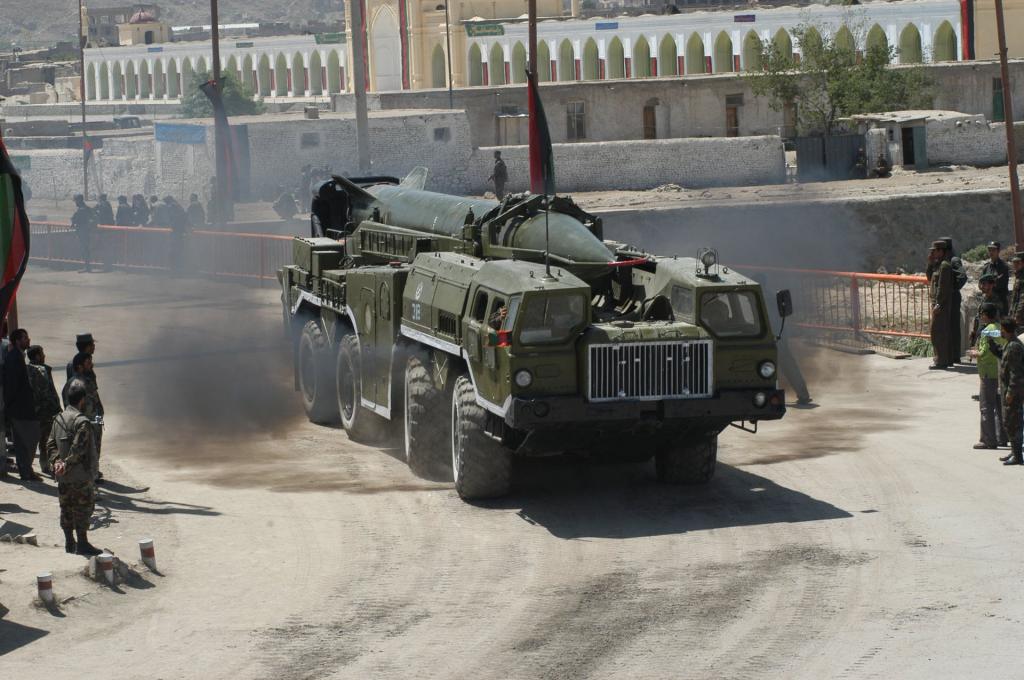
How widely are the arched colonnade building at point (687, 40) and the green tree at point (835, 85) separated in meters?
13.3

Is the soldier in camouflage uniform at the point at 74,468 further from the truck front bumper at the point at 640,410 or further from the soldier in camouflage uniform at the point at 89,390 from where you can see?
the truck front bumper at the point at 640,410

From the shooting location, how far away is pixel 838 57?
2116 inches

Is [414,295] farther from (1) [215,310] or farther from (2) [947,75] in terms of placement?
(2) [947,75]

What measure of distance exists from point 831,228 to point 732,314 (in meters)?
26.1

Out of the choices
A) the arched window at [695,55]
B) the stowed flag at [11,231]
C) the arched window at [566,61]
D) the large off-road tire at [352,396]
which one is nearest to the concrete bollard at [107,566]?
the stowed flag at [11,231]

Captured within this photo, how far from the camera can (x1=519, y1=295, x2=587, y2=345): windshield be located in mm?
13633

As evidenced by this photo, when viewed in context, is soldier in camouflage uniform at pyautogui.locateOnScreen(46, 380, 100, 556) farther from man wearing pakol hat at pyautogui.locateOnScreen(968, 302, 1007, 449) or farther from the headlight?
man wearing pakol hat at pyautogui.locateOnScreen(968, 302, 1007, 449)

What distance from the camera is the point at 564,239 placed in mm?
15617

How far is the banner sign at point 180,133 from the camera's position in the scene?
148 feet

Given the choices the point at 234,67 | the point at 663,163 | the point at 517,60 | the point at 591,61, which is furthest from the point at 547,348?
the point at 234,67

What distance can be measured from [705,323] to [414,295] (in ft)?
10.5

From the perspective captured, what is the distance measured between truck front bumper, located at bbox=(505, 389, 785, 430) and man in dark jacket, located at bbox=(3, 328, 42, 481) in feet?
15.6

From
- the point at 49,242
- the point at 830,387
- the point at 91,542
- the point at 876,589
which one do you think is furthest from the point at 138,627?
the point at 49,242

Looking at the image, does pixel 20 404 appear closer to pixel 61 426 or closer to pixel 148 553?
pixel 61 426
